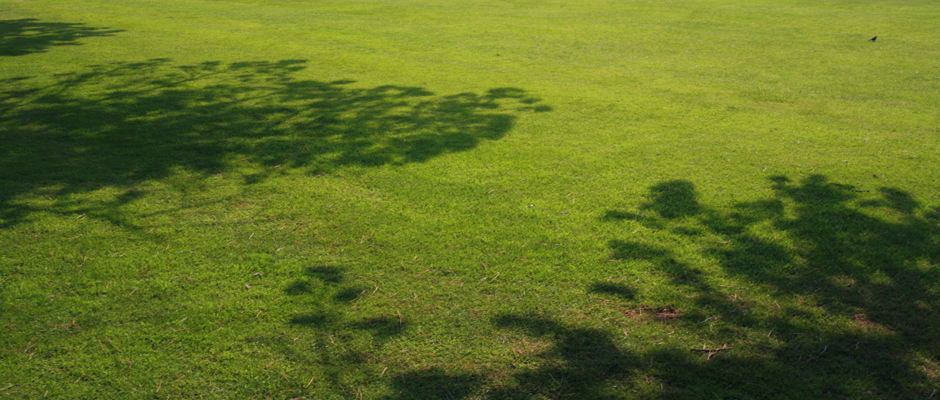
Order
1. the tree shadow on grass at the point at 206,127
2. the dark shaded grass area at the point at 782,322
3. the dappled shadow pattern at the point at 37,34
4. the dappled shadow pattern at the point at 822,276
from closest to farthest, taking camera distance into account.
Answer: the dark shaded grass area at the point at 782,322, the dappled shadow pattern at the point at 822,276, the tree shadow on grass at the point at 206,127, the dappled shadow pattern at the point at 37,34

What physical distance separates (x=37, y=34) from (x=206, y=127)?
33.7ft

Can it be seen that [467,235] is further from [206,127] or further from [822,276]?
[206,127]

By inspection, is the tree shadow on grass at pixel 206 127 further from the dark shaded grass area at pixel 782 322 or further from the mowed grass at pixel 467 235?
the dark shaded grass area at pixel 782 322

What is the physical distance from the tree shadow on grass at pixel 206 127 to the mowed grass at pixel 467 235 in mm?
A: 49

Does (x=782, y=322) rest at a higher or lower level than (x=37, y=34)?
lower

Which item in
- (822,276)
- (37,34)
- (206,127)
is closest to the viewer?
Answer: (822,276)

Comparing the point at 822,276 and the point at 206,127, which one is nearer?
the point at 822,276

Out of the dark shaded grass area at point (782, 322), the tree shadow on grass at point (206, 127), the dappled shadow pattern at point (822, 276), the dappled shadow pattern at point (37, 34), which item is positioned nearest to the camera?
the dark shaded grass area at point (782, 322)

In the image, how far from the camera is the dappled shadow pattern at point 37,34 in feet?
37.6

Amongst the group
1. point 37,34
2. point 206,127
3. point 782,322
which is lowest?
point 782,322

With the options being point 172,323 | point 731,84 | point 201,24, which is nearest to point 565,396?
point 172,323

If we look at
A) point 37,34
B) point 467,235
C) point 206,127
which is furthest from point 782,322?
point 37,34

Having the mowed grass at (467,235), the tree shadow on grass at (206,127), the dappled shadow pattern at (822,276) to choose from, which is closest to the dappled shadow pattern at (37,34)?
the mowed grass at (467,235)

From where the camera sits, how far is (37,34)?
521 inches
